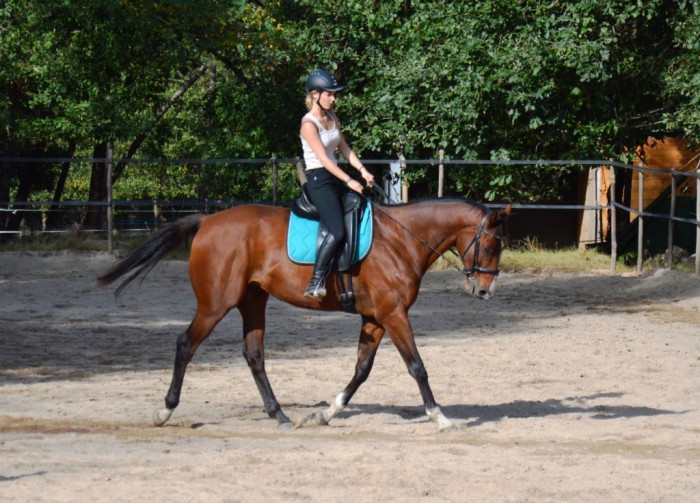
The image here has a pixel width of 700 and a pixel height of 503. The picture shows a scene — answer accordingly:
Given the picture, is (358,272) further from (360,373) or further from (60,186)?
(60,186)

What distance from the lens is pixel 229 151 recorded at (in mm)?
25641

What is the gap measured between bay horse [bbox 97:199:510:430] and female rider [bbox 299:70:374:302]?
208 mm

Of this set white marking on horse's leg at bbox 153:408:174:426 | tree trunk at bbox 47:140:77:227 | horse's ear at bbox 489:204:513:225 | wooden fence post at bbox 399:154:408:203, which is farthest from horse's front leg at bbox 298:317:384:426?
tree trunk at bbox 47:140:77:227

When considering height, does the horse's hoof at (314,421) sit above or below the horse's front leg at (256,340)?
below

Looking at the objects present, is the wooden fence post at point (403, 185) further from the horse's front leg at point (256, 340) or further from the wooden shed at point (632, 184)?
the horse's front leg at point (256, 340)

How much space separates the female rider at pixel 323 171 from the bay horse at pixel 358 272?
208 mm

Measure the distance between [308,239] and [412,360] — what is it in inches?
45.1

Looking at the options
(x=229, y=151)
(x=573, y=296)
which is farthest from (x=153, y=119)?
(x=573, y=296)

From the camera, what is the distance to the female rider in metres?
7.95

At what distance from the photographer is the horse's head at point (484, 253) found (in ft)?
26.4

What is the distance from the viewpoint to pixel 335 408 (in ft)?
Result: 26.4

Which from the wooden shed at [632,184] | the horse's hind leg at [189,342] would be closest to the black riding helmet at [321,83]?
the horse's hind leg at [189,342]

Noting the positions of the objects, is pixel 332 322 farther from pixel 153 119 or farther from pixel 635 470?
pixel 153 119

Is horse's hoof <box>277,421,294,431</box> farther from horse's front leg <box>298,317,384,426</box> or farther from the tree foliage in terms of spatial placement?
the tree foliage
